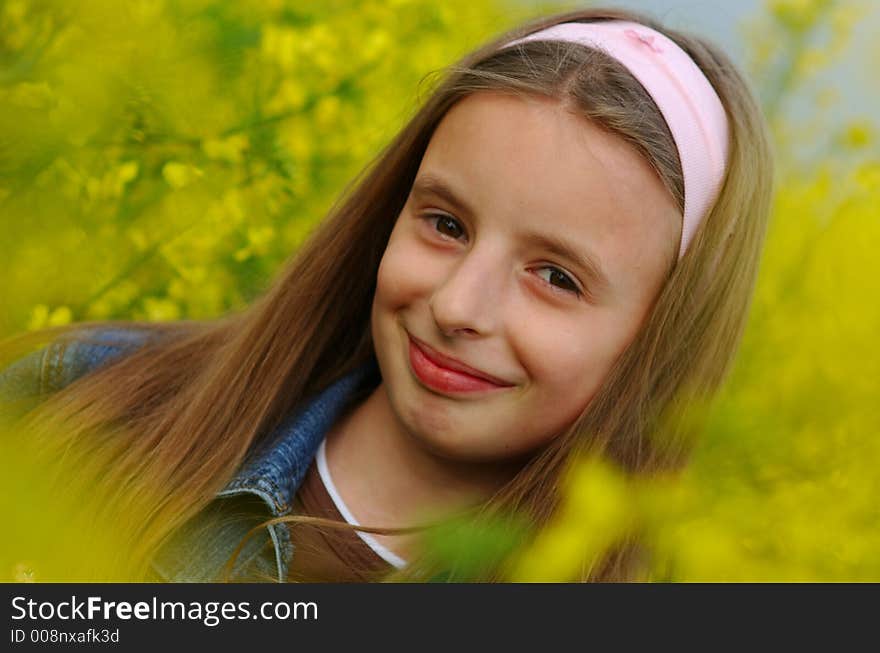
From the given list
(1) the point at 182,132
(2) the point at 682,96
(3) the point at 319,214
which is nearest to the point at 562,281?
(2) the point at 682,96

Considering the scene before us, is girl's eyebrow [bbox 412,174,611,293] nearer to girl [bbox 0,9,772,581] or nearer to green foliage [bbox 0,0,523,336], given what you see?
girl [bbox 0,9,772,581]

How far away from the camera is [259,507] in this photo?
138cm

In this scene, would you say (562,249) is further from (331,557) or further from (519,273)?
(331,557)

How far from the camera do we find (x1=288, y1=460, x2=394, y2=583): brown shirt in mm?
1305

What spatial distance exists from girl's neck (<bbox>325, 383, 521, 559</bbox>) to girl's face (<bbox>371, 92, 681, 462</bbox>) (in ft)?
0.27

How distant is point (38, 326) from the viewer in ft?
5.02

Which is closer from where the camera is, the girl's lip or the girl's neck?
the girl's lip

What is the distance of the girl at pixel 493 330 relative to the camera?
119 cm

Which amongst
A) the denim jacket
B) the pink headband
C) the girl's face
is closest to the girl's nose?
the girl's face

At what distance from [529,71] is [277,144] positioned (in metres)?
0.59

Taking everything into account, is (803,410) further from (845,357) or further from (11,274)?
(11,274)
